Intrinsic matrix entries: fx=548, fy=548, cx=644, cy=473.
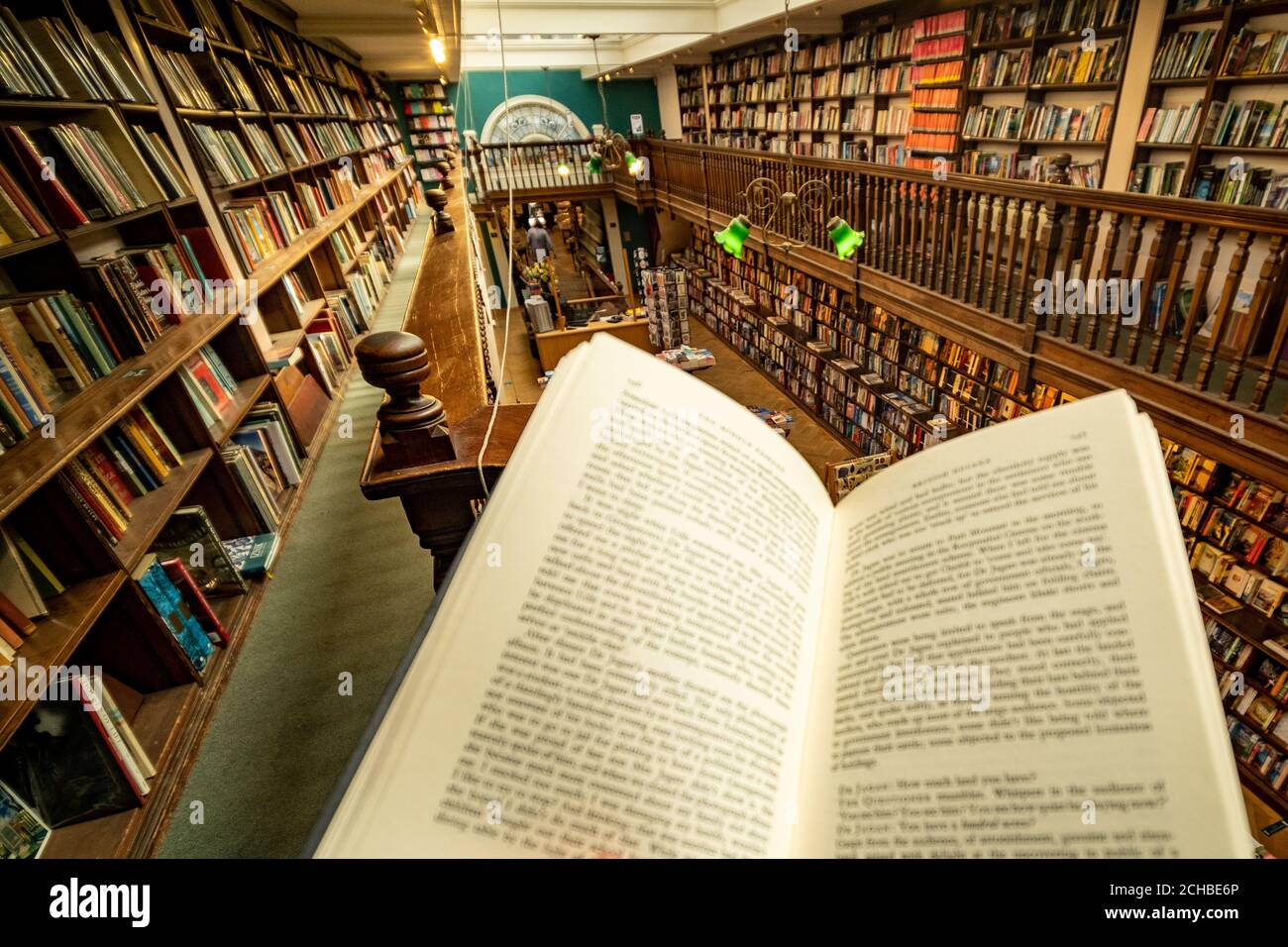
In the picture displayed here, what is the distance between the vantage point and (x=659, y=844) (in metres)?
0.40

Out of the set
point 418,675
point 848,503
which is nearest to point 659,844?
point 418,675

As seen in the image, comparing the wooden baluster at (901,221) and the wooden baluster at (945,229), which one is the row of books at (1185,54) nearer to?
the wooden baluster at (945,229)

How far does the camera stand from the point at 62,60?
4.88 feet

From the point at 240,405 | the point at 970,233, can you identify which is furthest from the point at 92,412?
the point at 970,233

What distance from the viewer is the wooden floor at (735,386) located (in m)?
6.00

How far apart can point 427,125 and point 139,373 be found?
1154cm

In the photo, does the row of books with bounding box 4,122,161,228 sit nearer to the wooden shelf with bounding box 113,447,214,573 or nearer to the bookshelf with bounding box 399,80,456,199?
the wooden shelf with bounding box 113,447,214,573

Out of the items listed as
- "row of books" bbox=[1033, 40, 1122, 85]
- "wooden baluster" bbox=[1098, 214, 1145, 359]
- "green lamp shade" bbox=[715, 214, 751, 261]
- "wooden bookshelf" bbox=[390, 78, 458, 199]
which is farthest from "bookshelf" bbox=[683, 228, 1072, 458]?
"wooden bookshelf" bbox=[390, 78, 458, 199]

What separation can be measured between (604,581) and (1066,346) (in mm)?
3367

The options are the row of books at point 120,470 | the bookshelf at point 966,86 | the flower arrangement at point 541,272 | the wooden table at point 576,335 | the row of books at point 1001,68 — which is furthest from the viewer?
the flower arrangement at point 541,272

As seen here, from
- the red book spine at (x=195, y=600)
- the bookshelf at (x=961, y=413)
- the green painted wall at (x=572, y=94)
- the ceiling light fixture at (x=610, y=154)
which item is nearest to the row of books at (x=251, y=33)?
the red book spine at (x=195, y=600)

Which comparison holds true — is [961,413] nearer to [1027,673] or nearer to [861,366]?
[861,366]

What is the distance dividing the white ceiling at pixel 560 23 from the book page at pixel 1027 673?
11.1ft
